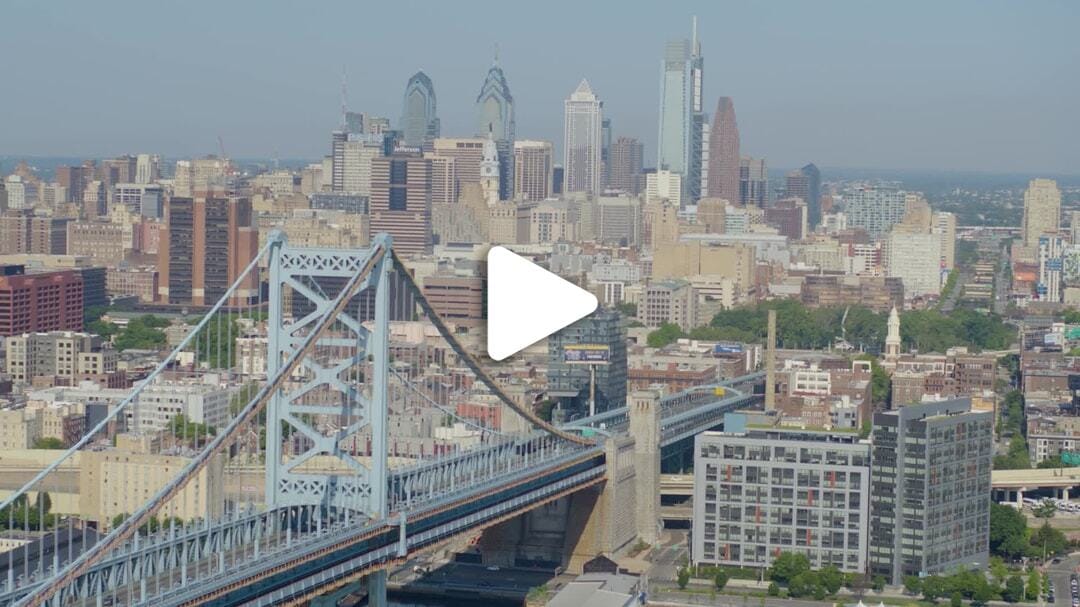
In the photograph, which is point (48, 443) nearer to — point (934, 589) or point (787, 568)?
point (787, 568)

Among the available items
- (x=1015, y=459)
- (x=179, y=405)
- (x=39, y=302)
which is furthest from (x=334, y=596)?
(x=39, y=302)

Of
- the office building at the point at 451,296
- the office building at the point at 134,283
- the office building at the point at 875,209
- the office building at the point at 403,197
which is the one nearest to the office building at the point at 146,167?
the office building at the point at 403,197

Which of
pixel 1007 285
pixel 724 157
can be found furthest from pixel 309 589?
pixel 724 157

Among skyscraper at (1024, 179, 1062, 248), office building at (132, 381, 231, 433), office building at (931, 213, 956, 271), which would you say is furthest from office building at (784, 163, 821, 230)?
office building at (132, 381, 231, 433)

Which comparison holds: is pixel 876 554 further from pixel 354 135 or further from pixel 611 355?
pixel 354 135

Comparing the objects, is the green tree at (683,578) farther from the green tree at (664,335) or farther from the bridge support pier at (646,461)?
the green tree at (664,335)

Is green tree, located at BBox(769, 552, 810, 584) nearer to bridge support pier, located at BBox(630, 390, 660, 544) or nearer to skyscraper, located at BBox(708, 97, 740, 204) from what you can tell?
bridge support pier, located at BBox(630, 390, 660, 544)
